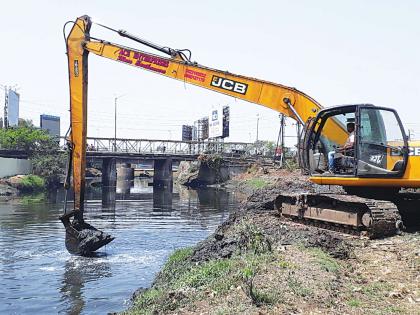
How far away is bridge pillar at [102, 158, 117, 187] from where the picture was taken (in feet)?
233

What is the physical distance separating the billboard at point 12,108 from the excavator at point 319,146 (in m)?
74.4

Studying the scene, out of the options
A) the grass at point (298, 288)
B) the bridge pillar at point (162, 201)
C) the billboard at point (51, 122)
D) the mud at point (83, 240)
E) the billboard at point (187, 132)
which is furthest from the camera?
the billboard at point (51, 122)

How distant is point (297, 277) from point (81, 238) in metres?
9.21

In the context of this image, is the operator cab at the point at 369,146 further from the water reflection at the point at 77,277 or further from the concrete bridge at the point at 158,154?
the concrete bridge at the point at 158,154

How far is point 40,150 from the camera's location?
62312 mm

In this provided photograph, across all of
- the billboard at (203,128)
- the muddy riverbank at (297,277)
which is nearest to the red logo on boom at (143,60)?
the muddy riverbank at (297,277)

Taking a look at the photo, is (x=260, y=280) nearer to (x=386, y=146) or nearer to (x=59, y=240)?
(x=386, y=146)

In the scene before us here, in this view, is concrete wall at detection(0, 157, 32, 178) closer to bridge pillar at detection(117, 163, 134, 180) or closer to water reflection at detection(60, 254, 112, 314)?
bridge pillar at detection(117, 163, 134, 180)

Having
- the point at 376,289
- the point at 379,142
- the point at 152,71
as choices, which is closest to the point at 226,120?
the point at 152,71

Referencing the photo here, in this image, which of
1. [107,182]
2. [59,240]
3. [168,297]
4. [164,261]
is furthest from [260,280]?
[107,182]

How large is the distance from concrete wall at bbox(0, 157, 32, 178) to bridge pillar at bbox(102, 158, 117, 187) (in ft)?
41.8

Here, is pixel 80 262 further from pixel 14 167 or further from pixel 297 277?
pixel 14 167

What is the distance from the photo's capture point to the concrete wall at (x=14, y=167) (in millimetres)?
54469

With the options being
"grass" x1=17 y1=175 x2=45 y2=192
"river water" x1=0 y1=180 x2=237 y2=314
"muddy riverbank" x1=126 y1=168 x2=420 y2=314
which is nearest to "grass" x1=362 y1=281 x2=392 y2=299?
"muddy riverbank" x1=126 y1=168 x2=420 y2=314
